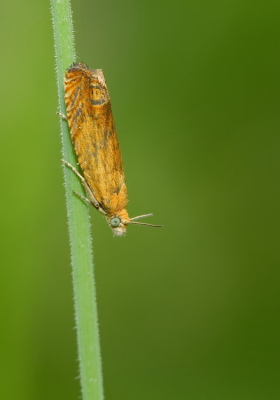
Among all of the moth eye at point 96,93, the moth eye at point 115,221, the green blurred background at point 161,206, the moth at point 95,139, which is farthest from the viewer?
the green blurred background at point 161,206

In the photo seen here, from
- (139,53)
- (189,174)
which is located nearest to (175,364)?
(189,174)

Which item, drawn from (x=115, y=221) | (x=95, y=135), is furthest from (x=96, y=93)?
(x=115, y=221)

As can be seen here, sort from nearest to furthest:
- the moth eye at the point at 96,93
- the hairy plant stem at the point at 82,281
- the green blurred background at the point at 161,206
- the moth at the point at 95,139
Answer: the hairy plant stem at the point at 82,281
the moth at the point at 95,139
the moth eye at the point at 96,93
the green blurred background at the point at 161,206

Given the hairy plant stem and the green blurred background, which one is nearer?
the hairy plant stem

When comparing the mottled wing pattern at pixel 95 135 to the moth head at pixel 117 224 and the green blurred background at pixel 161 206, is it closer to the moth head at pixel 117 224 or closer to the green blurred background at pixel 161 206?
the moth head at pixel 117 224

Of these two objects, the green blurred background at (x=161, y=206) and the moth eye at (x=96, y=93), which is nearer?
the moth eye at (x=96, y=93)

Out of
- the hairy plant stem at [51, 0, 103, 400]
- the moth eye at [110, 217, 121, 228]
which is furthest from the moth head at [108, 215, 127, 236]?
the hairy plant stem at [51, 0, 103, 400]

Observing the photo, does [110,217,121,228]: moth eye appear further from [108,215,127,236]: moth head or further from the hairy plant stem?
the hairy plant stem

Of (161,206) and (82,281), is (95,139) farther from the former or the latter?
(161,206)

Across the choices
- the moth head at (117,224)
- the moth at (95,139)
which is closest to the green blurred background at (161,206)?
A: the moth head at (117,224)
